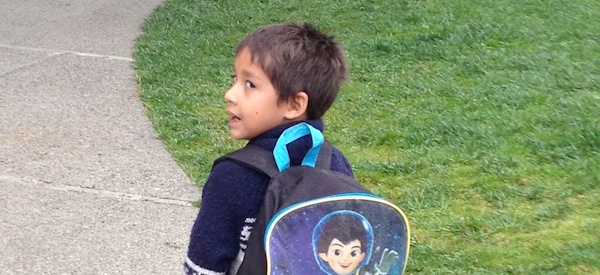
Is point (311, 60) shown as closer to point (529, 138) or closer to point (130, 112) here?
point (529, 138)

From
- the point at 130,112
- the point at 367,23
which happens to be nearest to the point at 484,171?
the point at 130,112

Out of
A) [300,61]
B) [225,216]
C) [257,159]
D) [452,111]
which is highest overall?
[300,61]

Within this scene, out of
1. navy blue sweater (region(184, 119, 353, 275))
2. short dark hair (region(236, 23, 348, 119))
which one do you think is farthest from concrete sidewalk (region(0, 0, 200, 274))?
short dark hair (region(236, 23, 348, 119))

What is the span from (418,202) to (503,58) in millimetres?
3159

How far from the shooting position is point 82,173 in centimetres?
511

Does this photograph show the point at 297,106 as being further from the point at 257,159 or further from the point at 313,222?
the point at 313,222

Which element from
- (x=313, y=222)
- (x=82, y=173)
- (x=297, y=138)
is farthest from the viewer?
(x=82, y=173)

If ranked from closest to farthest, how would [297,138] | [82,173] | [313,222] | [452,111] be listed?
[313,222], [297,138], [82,173], [452,111]

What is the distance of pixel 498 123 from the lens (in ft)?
19.3

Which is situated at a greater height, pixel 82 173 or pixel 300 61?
pixel 300 61

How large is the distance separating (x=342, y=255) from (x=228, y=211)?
279 millimetres

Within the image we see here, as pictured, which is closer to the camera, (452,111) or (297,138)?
(297,138)

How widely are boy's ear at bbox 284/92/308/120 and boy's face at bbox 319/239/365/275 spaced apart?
323mm

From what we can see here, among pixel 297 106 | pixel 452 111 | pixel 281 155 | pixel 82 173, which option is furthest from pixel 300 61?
pixel 452 111
